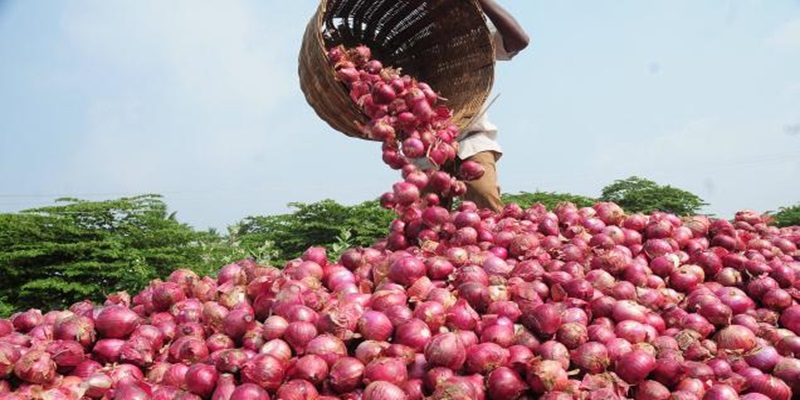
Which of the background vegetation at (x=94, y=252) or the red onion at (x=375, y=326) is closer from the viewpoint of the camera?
the red onion at (x=375, y=326)

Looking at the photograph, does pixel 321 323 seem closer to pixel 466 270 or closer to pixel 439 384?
pixel 439 384

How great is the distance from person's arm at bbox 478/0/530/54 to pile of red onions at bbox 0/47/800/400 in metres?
1.88

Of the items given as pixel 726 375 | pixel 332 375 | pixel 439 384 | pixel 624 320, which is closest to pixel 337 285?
pixel 332 375

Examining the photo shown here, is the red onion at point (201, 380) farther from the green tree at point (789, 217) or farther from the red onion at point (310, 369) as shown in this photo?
the green tree at point (789, 217)

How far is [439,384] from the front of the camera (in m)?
1.43

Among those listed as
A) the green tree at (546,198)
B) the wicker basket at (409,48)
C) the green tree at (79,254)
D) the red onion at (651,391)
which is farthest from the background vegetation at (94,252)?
the green tree at (546,198)

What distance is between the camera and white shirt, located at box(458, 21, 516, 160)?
420 centimetres

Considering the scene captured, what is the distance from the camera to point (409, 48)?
4.16 metres

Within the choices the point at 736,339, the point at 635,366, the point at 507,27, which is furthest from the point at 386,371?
the point at 507,27

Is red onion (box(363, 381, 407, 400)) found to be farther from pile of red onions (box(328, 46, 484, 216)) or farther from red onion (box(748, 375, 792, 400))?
pile of red onions (box(328, 46, 484, 216))

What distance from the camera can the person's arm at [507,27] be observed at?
12.9ft

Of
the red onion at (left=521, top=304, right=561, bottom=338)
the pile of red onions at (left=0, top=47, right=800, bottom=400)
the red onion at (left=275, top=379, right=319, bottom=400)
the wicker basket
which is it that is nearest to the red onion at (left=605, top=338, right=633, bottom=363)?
the pile of red onions at (left=0, top=47, right=800, bottom=400)

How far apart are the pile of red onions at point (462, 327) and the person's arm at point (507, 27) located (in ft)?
6.18

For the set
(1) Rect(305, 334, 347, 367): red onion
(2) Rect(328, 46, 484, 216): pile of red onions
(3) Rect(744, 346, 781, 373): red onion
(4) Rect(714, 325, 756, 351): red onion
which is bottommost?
(1) Rect(305, 334, 347, 367): red onion
